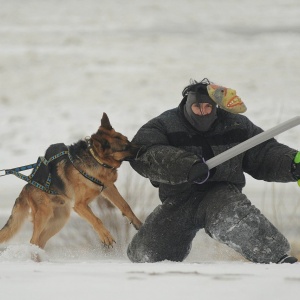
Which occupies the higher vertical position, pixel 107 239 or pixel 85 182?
pixel 85 182

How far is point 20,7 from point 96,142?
17560mm

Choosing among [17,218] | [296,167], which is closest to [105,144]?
[17,218]

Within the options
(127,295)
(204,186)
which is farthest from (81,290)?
(204,186)

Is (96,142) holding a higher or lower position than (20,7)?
lower

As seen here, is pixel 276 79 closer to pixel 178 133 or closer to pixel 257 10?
pixel 257 10

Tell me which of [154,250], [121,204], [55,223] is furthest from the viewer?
[55,223]

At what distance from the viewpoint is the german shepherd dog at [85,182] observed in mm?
5188

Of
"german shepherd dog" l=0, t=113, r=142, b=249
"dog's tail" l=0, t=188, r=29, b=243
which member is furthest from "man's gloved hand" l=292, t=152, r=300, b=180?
"dog's tail" l=0, t=188, r=29, b=243

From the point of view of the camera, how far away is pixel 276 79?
1566 centimetres

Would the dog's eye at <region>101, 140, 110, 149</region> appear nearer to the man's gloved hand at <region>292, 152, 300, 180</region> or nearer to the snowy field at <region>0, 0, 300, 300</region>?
the snowy field at <region>0, 0, 300, 300</region>

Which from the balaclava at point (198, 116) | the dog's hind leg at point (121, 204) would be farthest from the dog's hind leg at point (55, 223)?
the balaclava at point (198, 116)

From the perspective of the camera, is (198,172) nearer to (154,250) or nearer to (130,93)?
(154,250)

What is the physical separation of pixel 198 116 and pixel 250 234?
0.82m

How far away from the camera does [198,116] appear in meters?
4.36
